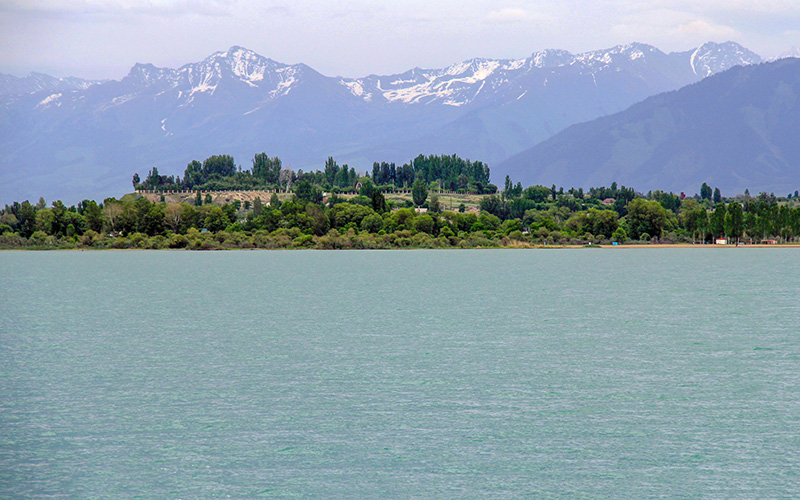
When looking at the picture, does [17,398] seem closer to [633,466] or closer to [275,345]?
[275,345]

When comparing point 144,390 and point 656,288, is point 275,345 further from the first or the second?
point 656,288

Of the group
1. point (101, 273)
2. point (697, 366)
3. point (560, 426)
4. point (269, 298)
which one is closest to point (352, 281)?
point (269, 298)

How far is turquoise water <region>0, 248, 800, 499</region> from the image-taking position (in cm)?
2328

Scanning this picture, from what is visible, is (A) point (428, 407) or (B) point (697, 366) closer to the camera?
(A) point (428, 407)

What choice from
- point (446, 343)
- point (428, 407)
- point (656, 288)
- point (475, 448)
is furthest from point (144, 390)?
point (656, 288)

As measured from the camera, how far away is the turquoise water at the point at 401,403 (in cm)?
2328

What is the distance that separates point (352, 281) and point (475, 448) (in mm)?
86631

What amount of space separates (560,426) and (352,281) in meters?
84.6

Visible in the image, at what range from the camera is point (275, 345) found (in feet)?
162

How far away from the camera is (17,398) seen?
33.8 metres

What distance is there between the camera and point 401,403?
32125 millimetres

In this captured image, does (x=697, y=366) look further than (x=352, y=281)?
No

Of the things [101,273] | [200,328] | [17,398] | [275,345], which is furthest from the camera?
[101,273]

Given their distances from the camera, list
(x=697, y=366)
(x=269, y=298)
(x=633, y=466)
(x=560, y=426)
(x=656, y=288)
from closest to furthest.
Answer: (x=633, y=466)
(x=560, y=426)
(x=697, y=366)
(x=269, y=298)
(x=656, y=288)
